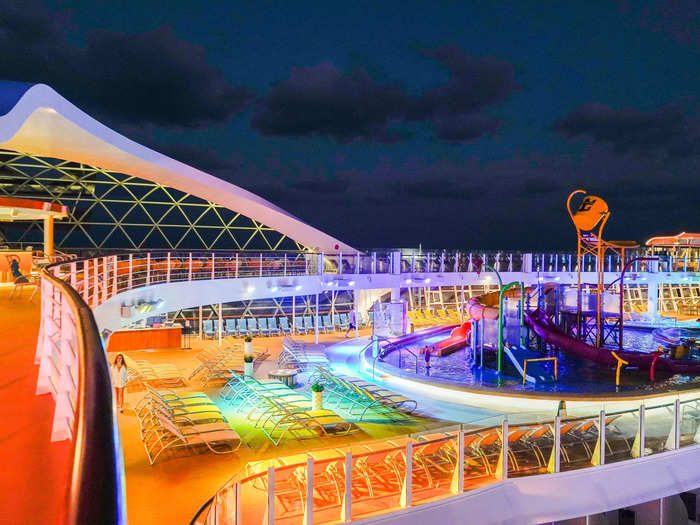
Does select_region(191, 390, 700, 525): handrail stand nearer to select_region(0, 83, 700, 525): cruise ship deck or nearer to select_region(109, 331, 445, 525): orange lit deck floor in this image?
select_region(0, 83, 700, 525): cruise ship deck

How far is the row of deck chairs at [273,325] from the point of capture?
19.5 metres

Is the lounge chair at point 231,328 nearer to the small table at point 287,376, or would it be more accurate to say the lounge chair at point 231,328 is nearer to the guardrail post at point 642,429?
the small table at point 287,376

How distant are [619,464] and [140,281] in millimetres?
9774

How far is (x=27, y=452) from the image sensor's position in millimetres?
2408

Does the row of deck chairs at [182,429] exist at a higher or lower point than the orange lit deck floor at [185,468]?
higher

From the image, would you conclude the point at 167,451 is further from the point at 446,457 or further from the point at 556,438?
the point at 556,438

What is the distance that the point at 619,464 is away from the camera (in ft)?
24.3

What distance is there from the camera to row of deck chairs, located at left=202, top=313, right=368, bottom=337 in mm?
19531

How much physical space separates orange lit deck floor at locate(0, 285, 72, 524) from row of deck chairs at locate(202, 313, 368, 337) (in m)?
15.4

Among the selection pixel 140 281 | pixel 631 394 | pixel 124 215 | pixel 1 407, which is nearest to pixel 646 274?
pixel 631 394

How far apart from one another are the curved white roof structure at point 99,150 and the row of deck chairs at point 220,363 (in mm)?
6108

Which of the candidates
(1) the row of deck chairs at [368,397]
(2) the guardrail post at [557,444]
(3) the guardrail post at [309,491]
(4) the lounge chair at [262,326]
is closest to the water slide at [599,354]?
(1) the row of deck chairs at [368,397]

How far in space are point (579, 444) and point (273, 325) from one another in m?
14.5

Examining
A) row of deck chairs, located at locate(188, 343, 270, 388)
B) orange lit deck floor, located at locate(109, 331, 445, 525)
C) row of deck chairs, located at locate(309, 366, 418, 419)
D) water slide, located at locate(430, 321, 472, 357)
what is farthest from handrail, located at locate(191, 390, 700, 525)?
water slide, located at locate(430, 321, 472, 357)
